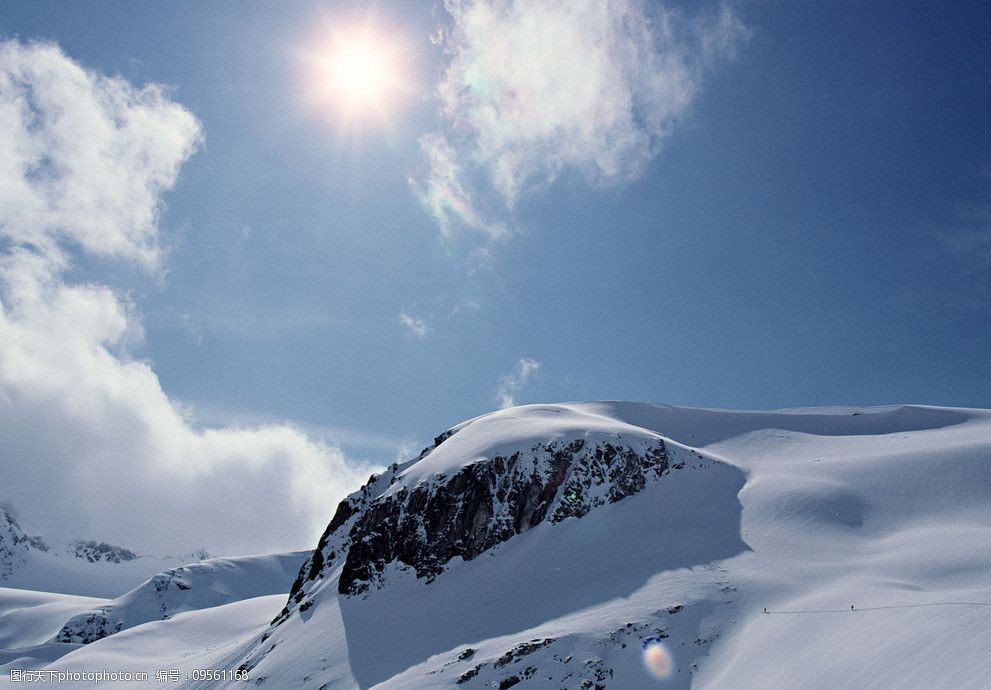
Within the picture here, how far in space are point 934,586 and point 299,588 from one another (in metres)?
48.9

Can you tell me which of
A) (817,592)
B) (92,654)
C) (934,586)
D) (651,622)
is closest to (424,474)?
(651,622)

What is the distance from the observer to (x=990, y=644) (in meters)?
13.7

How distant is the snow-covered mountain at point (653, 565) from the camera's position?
19453 mm

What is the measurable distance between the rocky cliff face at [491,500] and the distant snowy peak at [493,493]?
0.07m

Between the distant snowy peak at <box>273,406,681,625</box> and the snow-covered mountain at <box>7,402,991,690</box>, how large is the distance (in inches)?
6.0

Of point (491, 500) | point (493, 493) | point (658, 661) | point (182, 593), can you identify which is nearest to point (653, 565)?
point (658, 661)

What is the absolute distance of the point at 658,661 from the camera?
21484 millimetres

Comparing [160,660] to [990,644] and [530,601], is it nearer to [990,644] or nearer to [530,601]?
[530,601]

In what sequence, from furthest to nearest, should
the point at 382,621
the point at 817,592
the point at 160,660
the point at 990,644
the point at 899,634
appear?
the point at 160,660 → the point at 382,621 → the point at 817,592 → the point at 899,634 → the point at 990,644

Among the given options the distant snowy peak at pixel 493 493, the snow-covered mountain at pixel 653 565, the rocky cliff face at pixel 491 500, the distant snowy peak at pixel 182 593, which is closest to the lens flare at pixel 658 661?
the snow-covered mountain at pixel 653 565

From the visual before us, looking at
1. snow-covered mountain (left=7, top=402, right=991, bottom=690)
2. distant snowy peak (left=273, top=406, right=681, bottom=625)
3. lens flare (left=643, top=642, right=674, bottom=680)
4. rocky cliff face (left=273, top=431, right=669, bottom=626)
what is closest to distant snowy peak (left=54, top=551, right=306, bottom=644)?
snow-covered mountain (left=7, top=402, right=991, bottom=690)

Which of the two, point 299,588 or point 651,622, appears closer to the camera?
point 651,622

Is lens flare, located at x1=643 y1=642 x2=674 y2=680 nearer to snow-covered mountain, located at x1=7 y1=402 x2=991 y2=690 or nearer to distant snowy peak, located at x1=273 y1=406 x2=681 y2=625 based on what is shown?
snow-covered mountain, located at x1=7 y1=402 x2=991 y2=690

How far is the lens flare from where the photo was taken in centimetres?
2083
